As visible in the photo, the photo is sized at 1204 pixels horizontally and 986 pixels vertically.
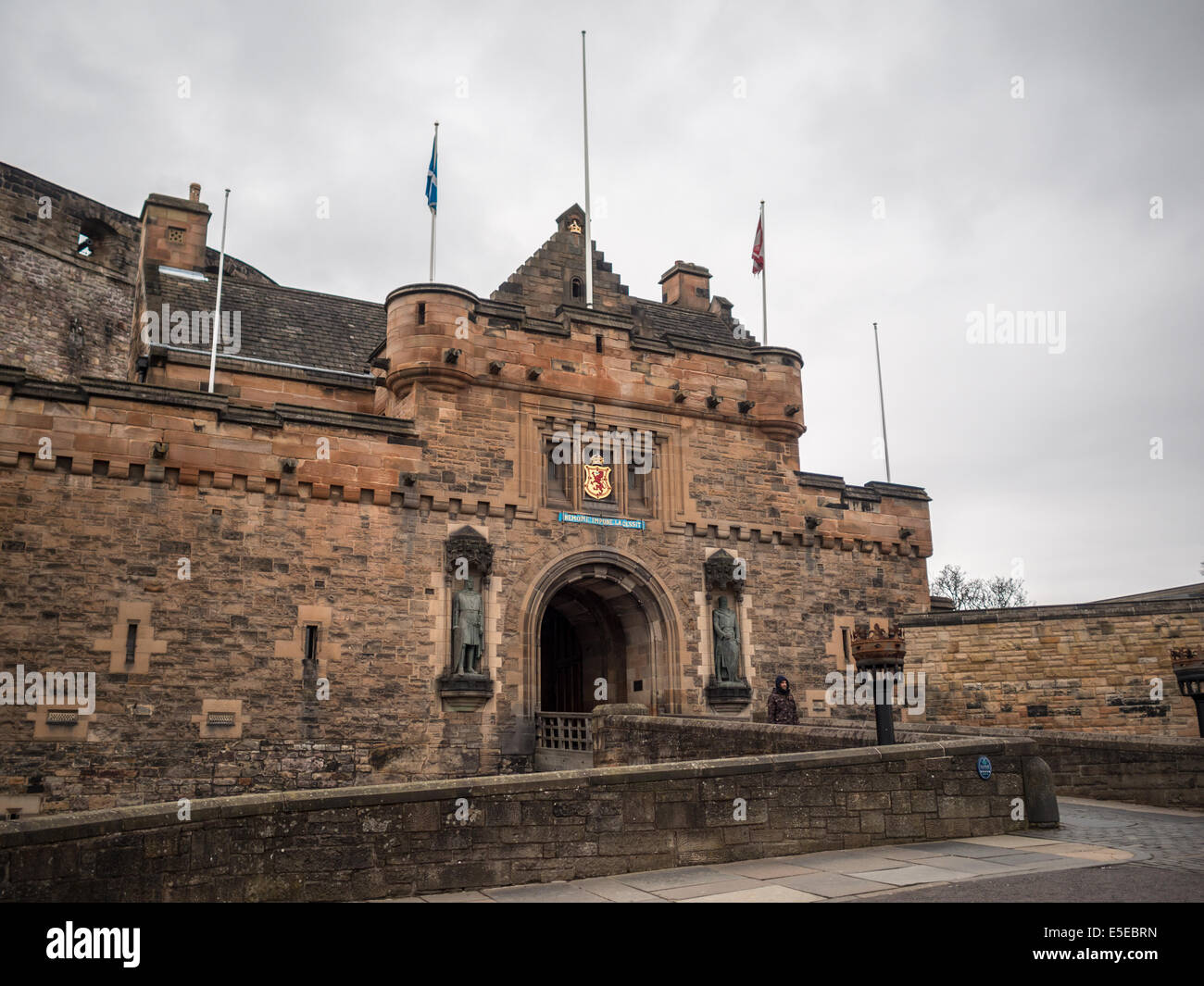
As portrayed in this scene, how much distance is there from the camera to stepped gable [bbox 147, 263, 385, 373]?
74.4 ft

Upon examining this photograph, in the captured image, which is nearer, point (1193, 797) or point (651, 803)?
point (651, 803)

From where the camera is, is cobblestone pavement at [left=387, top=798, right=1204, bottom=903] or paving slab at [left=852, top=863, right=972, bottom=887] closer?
cobblestone pavement at [left=387, top=798, right=1204, bottom=903]

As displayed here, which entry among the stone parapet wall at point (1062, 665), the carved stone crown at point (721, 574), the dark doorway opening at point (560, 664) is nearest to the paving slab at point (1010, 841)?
the stone parapet wall at point (1062, 665)

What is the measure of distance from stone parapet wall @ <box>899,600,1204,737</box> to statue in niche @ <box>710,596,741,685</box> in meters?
4.05

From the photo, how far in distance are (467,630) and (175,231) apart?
45.7 feet

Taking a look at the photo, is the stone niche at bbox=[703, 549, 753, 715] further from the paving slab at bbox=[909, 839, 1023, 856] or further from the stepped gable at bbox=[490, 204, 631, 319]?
the paving slab at bbox=[909, 839, 1023, 856]

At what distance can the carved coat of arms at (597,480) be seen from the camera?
21.1m

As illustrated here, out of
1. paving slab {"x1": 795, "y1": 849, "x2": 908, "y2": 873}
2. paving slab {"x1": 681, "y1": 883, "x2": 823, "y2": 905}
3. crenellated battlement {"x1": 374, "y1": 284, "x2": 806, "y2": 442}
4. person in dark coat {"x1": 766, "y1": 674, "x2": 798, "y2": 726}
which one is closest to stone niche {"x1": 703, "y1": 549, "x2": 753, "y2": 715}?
crenellated battlement {"x1": 374, "y1": 284, "x2": 806, "y2": 442}

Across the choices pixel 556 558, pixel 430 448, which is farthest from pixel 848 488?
pixel 430 448

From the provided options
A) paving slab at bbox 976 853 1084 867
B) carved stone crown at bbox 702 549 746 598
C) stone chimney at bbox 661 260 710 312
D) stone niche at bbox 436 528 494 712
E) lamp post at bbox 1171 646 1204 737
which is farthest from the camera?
stone chimney at bbox 661 260 710 312

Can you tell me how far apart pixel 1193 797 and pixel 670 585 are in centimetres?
1119

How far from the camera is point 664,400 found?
72.6 ft
